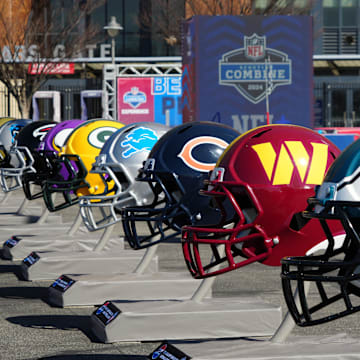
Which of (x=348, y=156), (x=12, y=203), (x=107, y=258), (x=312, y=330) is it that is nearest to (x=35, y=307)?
(x=107, y=258)

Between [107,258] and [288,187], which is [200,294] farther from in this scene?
[107,258]

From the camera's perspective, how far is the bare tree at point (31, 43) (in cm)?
2786

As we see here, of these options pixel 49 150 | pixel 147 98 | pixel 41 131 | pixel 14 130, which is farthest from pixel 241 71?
pixel 147 98

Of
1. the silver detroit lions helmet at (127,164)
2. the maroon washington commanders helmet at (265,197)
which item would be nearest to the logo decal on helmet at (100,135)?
the silver detroit lions helmet at (127,164)

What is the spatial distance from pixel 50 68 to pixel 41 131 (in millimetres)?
18315

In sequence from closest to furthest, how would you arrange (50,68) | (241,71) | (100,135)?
(100,135) → (241,71) → (50,68)

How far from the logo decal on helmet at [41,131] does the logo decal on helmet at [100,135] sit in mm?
2096

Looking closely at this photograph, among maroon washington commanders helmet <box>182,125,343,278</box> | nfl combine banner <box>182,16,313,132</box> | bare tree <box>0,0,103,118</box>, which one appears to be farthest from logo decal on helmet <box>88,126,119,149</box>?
bare tree <box>0,0,103,118</box>

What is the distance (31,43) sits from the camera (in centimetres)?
2861

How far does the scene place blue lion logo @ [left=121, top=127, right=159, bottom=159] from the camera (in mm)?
7258

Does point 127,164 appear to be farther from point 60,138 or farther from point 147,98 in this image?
point 147,98

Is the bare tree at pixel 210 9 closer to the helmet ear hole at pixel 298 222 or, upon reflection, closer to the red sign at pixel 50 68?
the red sign at pixel 50 68

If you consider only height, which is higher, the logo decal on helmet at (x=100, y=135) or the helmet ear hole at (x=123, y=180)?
the logo decal on helmet at (x=100, y=135)

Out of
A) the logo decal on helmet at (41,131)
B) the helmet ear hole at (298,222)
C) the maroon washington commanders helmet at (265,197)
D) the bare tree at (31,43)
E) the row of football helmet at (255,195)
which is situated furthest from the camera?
the bare tree at (31,43)
